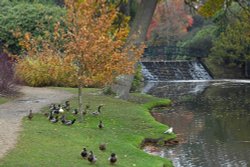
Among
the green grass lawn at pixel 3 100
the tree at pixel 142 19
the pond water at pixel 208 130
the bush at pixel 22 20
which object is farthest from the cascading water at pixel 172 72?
the green grass lawn at pixel 3 100

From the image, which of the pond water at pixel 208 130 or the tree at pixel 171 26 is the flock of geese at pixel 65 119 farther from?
the tree at pixel 171 26

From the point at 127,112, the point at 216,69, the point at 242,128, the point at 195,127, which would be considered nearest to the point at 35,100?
the point at 127,112

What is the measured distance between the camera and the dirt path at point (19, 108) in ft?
42.4

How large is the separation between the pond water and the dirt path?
394 cm

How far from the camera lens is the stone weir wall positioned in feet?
158

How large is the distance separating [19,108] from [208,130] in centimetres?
691

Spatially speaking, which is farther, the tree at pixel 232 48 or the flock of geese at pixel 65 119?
the tree at pixel 232 48

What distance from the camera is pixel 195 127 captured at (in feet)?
61.8

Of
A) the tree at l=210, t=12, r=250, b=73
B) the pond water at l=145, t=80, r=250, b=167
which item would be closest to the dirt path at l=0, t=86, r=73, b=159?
the pond water at l=145, t=80, r=250, b=167

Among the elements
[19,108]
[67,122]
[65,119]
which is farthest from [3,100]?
[67,122]

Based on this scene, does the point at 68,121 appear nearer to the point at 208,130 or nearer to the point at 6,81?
the point at 208,130

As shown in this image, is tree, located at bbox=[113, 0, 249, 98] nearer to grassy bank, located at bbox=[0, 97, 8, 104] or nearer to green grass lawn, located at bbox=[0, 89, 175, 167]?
green grass lawn, located at bbox=[0, 89, 175, 167]

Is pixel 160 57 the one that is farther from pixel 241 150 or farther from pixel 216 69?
pixel 241 150

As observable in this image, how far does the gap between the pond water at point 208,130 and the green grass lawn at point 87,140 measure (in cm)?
86
